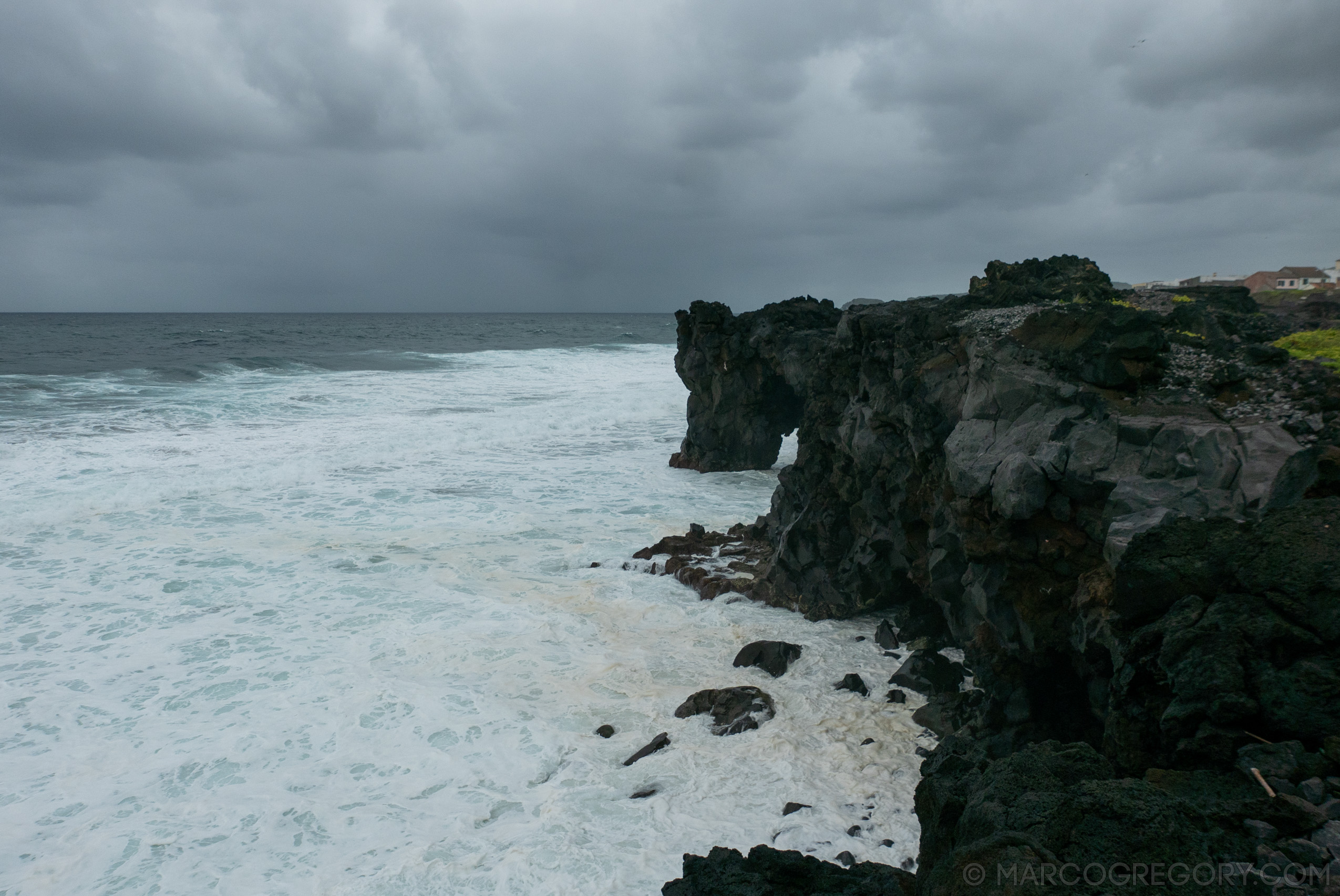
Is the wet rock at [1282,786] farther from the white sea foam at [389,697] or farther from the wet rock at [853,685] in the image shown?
the wet rock at [853,685]

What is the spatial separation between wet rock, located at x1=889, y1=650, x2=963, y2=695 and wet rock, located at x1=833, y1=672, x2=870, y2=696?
0.45 meters

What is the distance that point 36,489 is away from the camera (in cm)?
1956

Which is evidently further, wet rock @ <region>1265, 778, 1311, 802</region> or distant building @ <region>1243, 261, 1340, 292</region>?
distant building @ <region>1243, 261, 1340, 292</region>

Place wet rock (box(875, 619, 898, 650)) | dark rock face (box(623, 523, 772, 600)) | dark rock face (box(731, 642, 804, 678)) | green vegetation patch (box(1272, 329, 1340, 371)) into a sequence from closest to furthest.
Result: green vegetation patch (box(1272, 329, 1340, 371))
dark rock face (box(731, 642, 804, 678))
wet rock (box(875, 619, 898, 650))
dark rock face (box(623, 523, 772, 600))

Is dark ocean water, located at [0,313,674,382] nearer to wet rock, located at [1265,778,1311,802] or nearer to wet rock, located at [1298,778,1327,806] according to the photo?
wet rock, located at [1265,778,1311,802]

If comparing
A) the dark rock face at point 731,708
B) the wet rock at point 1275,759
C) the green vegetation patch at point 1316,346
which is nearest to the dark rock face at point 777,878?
the wet rock at point 1275,759

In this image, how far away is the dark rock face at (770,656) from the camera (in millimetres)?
10734

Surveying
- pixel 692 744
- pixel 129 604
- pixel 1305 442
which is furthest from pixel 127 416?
pixel 1305 442

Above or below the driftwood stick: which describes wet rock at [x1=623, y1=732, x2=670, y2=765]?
below

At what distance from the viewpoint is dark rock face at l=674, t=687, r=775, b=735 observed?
9242 mm

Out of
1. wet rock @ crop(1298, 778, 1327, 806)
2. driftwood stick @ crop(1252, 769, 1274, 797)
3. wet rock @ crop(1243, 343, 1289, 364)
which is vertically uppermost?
wet rock @ crop(1243, 343, 1289, 364)

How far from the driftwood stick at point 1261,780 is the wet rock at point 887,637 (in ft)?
23.7

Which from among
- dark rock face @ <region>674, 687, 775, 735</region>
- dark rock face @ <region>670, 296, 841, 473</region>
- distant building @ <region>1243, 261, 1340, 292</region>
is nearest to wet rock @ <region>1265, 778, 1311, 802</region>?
dark rock face @ <region>674, 687, 775, 735</region>

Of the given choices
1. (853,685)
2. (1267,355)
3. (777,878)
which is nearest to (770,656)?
(853,685)
